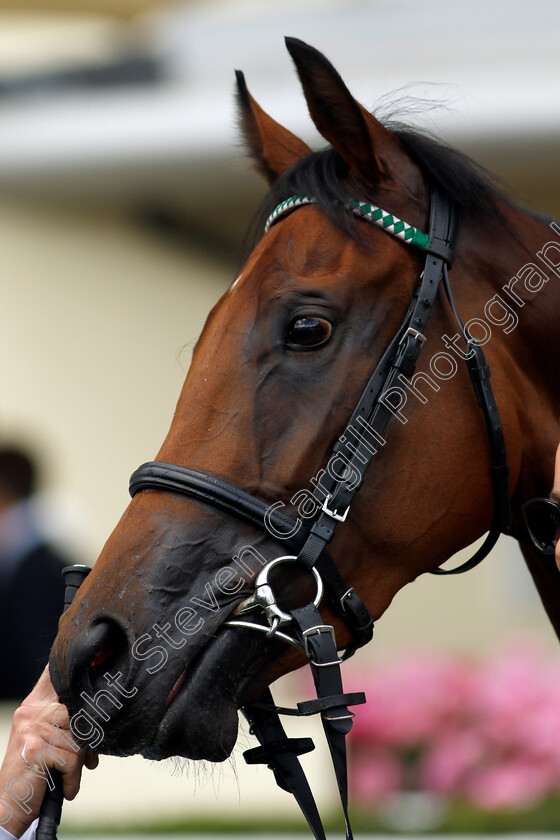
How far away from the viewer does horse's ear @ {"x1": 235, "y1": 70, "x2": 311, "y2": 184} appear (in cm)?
269

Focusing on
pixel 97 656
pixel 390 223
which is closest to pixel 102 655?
pixel 97 656

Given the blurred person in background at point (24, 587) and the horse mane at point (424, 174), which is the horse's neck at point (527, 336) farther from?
the blurred person in background at point (24, 587)

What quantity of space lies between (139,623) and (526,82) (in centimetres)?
637

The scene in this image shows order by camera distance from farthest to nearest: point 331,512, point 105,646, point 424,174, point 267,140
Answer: point 267,140 < point 424,174 < point 331,512 < point 105,646

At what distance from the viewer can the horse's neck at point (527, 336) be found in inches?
93.0

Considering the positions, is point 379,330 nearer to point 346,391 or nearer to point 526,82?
point 346,391

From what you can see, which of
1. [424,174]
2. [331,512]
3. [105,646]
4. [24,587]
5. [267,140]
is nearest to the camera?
[105,646]

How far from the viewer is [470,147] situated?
23.2 feet

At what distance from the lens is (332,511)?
2070 millimetres

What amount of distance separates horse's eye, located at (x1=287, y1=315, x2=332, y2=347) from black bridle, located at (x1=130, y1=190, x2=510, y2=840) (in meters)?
0.15

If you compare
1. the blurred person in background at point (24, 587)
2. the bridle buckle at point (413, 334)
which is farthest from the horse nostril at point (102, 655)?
the blurred person in background at point (24, 587)

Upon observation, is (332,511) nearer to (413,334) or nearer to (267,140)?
(413,334)

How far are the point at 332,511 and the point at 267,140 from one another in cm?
120

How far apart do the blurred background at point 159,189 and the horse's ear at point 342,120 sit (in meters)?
4.86
